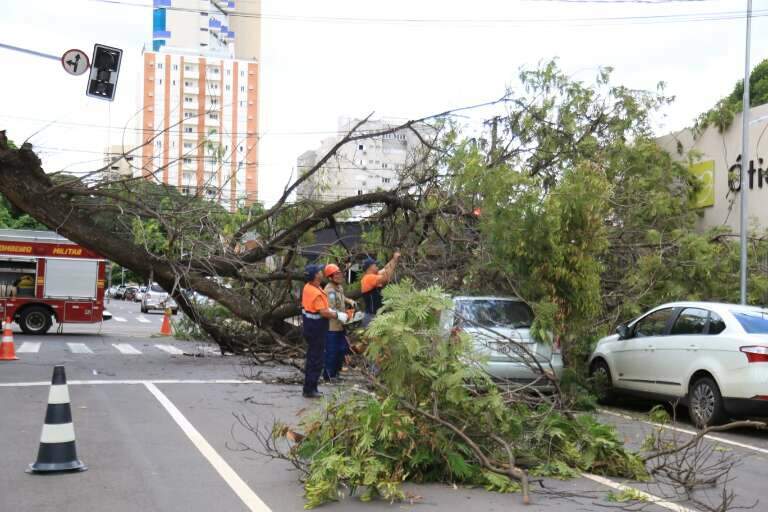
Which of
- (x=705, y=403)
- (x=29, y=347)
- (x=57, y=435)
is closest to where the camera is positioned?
(x=57, y=435)

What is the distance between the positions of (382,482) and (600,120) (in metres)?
15.1

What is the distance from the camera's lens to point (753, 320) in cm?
1020

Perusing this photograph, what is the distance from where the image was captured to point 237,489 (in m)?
6.30

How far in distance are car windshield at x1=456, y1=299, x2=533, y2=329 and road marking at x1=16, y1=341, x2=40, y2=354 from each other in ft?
38.2

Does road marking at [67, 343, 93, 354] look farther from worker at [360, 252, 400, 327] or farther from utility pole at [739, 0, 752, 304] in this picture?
utility pole at [739, 0, 752, 304]

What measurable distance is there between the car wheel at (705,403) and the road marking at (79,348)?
44.6 feet

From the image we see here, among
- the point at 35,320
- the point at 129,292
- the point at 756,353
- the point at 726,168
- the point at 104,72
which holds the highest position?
the point at 104,72

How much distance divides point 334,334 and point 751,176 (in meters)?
13.1

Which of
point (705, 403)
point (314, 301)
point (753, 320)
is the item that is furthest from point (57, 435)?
point (753, 320)

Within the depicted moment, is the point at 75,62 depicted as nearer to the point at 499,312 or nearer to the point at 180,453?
the point at 499,312

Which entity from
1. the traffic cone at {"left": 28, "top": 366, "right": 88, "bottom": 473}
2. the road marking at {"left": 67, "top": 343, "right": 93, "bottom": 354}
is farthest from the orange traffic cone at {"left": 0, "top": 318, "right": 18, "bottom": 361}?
the traffic cone at {"left": 28, "top": 366, "right": 88, "bottom": 473}

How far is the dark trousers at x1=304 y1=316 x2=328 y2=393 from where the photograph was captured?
1095cm

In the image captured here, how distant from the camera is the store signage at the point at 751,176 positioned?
1997 centimetres

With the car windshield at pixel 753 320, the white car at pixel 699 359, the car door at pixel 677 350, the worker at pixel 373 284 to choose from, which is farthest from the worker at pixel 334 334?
the car windshield at pixel 753 320
